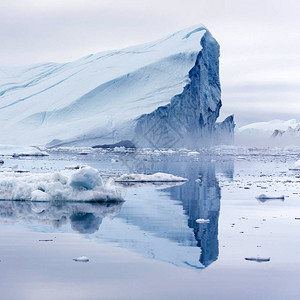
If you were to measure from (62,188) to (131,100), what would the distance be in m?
26.1

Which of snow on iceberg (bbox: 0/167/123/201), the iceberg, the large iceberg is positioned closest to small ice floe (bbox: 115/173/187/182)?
the iceberg

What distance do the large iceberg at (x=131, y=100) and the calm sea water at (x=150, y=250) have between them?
77.7 feet

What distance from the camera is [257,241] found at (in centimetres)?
538

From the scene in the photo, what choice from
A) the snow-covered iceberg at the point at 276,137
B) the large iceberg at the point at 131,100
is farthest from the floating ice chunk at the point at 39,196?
the snow-covered iceberg at the point at 276,137

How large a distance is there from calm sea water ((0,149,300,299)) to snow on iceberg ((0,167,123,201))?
208 mm

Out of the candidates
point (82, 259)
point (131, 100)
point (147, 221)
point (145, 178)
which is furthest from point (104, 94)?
point (82, 259)

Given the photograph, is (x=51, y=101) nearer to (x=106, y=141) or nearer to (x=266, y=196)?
(x=106, y=141)

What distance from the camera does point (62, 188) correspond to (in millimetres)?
8336

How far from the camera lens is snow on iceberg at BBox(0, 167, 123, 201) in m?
8.20

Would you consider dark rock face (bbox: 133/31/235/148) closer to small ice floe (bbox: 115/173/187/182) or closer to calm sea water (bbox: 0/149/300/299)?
small ice floe (bbox: 115/173/187/182)

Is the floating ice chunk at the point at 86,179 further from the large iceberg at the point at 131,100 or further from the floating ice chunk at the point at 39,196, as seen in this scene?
the large iceberg at the point at 131,100

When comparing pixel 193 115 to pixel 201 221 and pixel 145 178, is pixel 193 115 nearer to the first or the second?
pixel 145 178

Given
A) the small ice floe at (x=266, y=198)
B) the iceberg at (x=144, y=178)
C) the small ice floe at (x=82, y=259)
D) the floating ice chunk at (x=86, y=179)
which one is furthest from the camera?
the iceberg at (x=144, y=178)

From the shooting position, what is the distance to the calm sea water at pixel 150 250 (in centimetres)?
372
